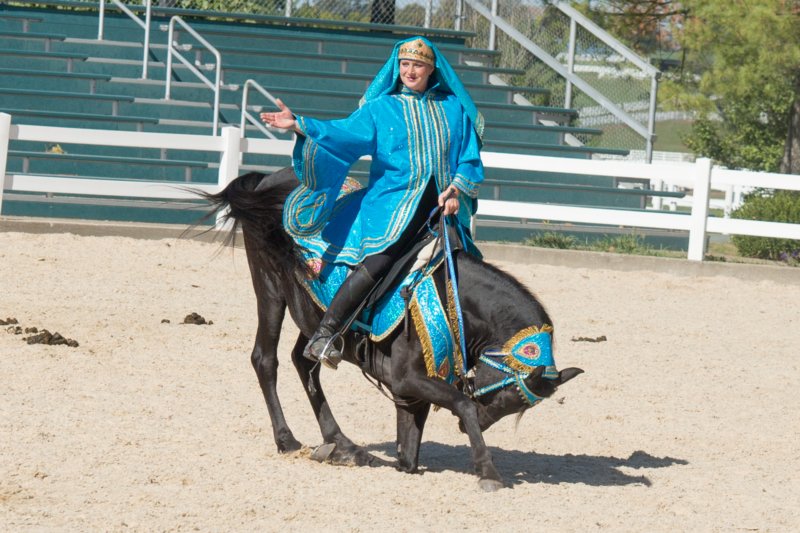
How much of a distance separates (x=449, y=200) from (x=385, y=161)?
0.35m

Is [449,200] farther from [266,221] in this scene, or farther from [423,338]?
[266,221]

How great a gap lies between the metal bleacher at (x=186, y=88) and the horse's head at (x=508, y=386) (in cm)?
981

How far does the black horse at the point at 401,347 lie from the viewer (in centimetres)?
532

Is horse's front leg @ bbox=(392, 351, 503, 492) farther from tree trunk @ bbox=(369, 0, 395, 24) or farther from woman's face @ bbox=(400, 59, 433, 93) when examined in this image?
tree trunk @ bbox=(369, 0, 395, 24)

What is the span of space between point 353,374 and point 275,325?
1682mm

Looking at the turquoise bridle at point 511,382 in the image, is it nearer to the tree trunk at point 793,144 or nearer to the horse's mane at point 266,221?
the horse's mane at point 266,221

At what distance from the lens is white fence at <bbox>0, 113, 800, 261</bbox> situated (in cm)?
1288

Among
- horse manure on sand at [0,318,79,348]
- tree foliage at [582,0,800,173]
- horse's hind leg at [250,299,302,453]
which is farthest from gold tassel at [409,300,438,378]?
tree foliage at [582,0,800,173]

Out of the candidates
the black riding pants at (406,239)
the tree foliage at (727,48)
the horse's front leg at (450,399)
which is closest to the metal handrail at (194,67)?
the tree foliage at (727,48)

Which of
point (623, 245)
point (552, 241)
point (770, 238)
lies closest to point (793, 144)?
point (770, 238)

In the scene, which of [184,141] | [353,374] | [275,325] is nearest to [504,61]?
[184,141]

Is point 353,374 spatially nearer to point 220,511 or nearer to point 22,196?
point 220,511

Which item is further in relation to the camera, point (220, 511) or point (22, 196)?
point (22, 196)

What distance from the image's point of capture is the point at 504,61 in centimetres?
1930
